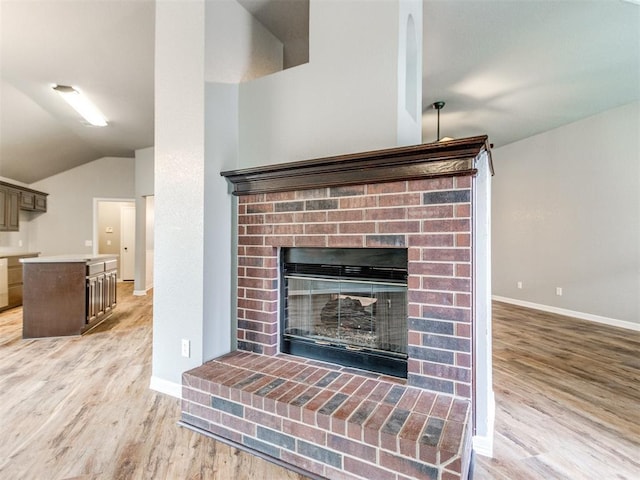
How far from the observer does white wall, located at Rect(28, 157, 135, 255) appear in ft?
20.2

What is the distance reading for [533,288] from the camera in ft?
17.3

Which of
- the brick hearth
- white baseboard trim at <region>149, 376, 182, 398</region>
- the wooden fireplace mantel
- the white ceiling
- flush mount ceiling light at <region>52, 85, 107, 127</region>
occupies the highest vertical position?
the white ceiling

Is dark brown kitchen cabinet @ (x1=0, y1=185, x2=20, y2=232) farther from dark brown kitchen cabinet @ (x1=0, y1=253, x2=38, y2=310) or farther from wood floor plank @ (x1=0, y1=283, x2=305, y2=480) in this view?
wood floor plank @ (x1=0, y1=283, x2=305, y2=480)

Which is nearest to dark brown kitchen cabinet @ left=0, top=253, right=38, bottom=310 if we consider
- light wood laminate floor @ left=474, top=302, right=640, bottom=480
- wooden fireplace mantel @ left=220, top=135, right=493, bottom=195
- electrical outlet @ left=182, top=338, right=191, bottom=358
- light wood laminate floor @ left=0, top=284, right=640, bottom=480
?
light wood laminate floor @ left=0, top=284, right=640, bottom=480

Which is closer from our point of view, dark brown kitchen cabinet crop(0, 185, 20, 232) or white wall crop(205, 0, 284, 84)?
white wall crop(205, 0, 284, 84)

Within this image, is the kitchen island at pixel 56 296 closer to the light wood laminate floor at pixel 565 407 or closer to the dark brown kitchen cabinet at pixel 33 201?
the dark brown kitchen cabinet at pixel 33 201

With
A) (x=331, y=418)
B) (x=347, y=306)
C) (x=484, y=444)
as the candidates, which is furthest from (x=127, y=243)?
(x=484, y=444)

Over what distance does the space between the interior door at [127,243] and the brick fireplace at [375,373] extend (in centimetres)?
722

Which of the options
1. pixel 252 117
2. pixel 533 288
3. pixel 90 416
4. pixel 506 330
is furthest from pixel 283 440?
pixel 533 288

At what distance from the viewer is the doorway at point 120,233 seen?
802 cm

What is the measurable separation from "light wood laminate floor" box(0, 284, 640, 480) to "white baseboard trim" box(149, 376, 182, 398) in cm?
5

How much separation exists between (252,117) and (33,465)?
91.3 inches

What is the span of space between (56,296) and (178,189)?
2579mm

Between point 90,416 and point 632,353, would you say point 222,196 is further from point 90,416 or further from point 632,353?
point 632,353
